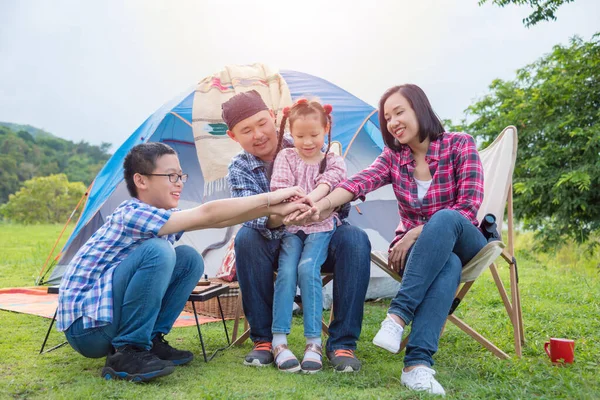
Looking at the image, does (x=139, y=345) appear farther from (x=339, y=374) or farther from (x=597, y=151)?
(x=597, y=151)

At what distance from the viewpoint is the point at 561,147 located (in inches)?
289

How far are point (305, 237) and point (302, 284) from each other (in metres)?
0.21

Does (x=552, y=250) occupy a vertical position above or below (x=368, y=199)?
below

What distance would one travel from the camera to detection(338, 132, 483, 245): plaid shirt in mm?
1998

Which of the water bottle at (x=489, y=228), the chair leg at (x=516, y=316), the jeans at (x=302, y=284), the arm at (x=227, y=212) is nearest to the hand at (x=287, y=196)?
the arm at (x=227, y=212)

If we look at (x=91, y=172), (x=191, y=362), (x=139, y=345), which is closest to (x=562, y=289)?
(x=191, y=362)

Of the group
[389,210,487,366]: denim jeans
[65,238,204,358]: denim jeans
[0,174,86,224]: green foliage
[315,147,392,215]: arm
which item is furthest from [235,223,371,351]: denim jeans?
[0,174,86,224]: green foliage

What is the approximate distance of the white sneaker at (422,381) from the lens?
1.62 m

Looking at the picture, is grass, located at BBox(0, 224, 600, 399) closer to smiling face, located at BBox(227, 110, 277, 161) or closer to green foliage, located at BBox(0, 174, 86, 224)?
Result: smiling face, located at BBox(227, 110, 277, 161)

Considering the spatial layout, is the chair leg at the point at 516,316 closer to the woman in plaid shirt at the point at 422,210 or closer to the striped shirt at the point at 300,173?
the woman in plaid shirt at the point at 422,210

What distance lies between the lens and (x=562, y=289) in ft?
11.9

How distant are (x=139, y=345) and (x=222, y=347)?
61 centimetres

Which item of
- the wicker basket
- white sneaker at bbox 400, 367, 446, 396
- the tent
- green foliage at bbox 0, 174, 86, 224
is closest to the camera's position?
white sneaker at bbox 400, 367, 446, 396

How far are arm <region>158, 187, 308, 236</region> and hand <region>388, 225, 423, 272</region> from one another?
373 millimetres
